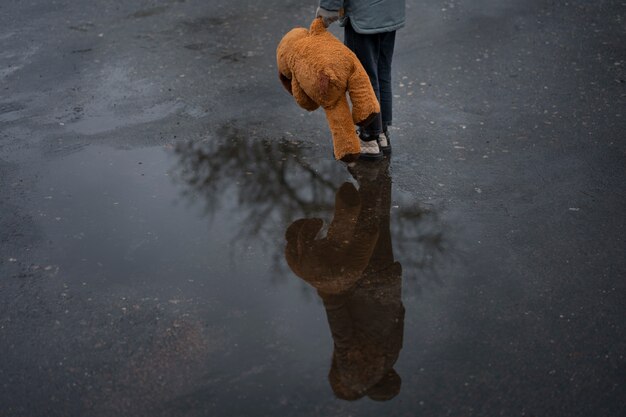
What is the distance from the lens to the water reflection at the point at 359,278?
150 inches

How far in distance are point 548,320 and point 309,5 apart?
588cm

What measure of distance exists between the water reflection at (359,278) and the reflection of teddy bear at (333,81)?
15.7 inches

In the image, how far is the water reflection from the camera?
382 cm

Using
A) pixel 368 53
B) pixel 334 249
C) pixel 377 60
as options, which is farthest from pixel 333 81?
pixel 334 249

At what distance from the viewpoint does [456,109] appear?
6.61 m

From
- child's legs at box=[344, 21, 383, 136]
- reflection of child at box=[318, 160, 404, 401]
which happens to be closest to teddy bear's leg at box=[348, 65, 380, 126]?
child's legs at box=[344, 21, 383, 136]

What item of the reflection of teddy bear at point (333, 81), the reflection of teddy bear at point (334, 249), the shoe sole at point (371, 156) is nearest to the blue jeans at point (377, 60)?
the shoe sole at point (371, 156)

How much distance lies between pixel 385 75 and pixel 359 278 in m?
2.01

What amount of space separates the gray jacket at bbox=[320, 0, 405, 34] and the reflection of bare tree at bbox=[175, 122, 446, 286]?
103 cm

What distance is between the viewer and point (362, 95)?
529 centimetres

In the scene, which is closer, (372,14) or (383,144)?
(372,14)

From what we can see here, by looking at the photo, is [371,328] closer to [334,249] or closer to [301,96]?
[334,249]

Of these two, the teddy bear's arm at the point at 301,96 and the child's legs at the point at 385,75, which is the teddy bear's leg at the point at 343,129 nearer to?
the teddy bear's arm at the point at 301,96

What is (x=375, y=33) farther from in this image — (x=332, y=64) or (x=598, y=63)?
(x=598, y=63)
